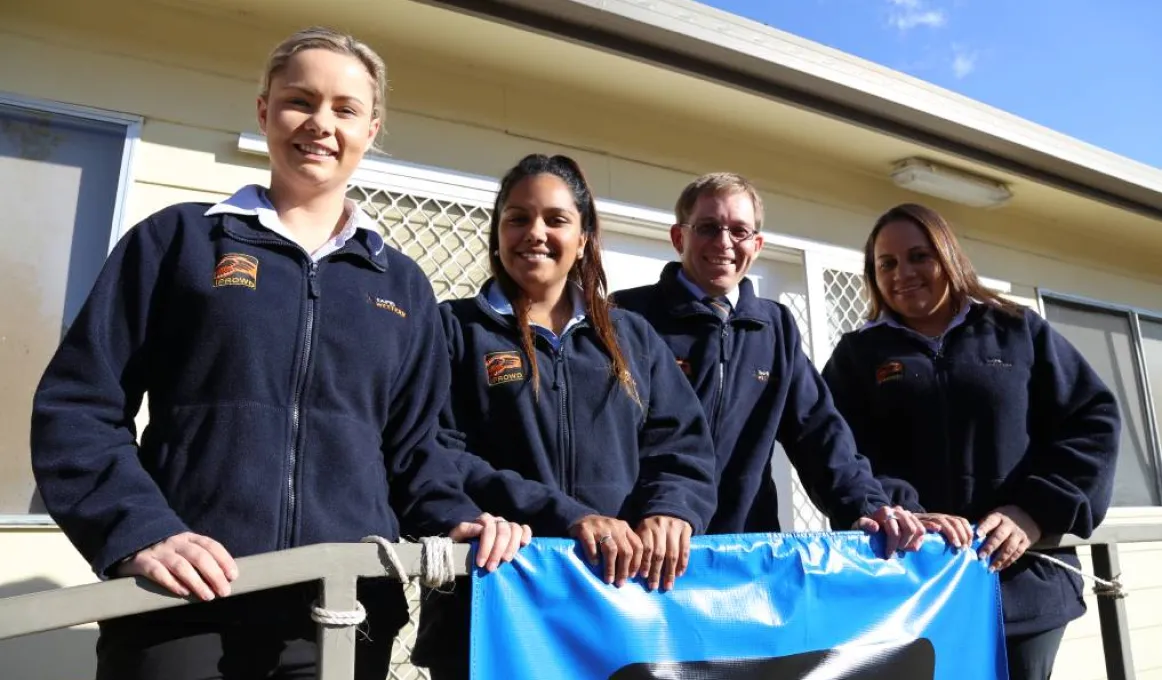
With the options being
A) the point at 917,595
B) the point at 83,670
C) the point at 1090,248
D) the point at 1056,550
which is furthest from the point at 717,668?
the point at 1090,248

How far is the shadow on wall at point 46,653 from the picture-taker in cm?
268

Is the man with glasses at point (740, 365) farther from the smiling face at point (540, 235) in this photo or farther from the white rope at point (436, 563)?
the white rope at point (436, 563)

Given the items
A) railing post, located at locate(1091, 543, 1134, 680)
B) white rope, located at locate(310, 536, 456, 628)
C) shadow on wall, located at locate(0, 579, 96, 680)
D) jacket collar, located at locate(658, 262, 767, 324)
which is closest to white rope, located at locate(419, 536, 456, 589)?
white rope, located at locate(310, 536, 456, 628)

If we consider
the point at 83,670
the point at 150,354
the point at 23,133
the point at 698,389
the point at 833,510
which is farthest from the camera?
the point at 23,133

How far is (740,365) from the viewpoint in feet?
7.82

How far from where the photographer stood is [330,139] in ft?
5.43

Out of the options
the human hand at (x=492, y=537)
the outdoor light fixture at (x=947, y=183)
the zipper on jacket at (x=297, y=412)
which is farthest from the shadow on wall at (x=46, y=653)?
the outdoor light fixture at (x=947, y=183)

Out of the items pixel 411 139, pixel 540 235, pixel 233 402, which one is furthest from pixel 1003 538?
pixel 411 139

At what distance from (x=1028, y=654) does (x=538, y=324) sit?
5.04 ft

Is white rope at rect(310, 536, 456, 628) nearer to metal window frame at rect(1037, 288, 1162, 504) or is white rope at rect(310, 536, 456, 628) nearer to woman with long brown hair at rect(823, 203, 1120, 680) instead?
woman with long brown hair at rect(823, 203, 1120, 680)

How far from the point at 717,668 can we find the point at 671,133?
3.16m

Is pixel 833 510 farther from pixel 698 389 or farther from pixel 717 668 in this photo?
pixel 717 668

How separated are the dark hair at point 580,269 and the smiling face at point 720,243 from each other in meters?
0.39

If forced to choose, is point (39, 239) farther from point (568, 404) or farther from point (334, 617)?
point (334, 617)
